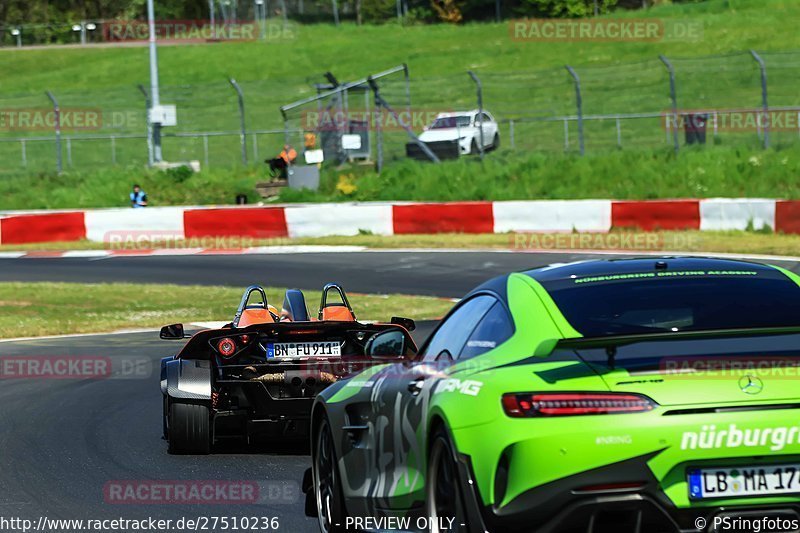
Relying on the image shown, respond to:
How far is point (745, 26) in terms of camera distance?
2670 inches

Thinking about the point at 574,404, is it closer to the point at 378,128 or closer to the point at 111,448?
the point at 111,448

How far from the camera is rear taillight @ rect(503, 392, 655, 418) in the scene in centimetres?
457

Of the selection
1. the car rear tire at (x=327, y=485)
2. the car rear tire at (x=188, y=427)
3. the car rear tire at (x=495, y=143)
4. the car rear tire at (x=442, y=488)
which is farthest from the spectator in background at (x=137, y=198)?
the car rear tire at (x=442, y=488)

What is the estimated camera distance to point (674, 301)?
543cm

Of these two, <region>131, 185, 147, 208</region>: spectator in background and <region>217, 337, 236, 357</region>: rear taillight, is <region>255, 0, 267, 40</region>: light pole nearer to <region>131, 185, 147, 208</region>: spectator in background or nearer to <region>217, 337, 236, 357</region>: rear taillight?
<region>131, 185, 147, 208</region>: spectator in background

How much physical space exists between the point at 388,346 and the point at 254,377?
3182mm

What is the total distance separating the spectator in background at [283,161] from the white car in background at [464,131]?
3.56 metres

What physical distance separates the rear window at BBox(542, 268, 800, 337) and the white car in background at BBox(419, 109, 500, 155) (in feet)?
99.3

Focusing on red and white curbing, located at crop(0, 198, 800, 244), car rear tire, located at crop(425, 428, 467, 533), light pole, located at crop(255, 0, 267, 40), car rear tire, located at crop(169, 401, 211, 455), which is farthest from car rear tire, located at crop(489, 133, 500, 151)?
light pole, located at crop(255, 0, 267, 40)

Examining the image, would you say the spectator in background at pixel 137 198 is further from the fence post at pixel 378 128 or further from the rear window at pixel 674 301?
the rear window at pixel 674 301

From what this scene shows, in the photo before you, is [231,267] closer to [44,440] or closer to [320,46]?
[44,440]

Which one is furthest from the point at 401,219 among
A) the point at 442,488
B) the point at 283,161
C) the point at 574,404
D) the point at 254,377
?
the point at 574,404

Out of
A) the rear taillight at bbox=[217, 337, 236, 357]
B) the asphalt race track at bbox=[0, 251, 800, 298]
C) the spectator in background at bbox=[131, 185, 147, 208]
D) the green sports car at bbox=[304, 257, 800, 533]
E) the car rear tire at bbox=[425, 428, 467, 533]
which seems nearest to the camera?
the green sports car at bbox=[304, 257, 800, 533]

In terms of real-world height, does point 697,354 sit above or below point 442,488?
above
